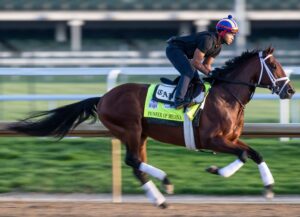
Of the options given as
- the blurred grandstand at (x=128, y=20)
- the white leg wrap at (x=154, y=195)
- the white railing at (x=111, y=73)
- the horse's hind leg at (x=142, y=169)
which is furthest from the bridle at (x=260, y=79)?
the blurred grandstand at (x=128, y=20)

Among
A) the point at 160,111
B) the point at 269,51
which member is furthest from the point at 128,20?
the point at 269,51

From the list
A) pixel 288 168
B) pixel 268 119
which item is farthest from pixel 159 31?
pixel 288 168

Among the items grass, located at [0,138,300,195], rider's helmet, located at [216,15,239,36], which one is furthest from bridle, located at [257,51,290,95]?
grass, located at [0,138,300,195]

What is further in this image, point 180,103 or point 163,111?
point 163,111

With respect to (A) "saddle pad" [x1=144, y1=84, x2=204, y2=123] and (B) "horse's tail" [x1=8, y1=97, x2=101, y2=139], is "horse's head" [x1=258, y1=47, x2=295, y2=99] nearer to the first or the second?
(A) "saddle pad" [x1=144, y1=84, x2=204, y2=123]

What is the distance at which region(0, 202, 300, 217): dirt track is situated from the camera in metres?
7.68

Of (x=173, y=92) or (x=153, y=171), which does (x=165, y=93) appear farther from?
(x=153, y=171)

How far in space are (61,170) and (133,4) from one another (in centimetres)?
3288

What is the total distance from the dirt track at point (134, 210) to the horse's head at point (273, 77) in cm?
115

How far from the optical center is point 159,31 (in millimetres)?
42938

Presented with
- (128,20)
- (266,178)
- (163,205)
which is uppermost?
(266,178)

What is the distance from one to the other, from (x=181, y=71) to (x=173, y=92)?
23 cm

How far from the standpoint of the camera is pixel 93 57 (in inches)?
1068

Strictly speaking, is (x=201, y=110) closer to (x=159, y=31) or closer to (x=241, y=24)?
(x=241, y=24)
